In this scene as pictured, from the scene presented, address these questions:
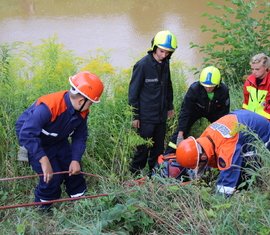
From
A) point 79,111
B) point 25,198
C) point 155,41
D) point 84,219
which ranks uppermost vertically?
point 155,41

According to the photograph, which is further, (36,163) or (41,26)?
(41,26)

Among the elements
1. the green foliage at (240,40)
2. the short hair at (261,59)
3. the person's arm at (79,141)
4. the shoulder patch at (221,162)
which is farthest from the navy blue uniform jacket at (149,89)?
the green foliage at (240,40)

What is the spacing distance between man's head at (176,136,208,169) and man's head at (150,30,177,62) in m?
1.22

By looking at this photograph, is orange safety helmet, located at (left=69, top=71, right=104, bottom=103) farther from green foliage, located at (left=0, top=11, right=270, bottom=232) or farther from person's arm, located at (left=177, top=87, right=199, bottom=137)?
person's arm, located at (left=177, top=87, right=199, bottom=137)

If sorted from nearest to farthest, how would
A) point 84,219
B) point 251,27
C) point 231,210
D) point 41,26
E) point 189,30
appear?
point 231,210, point 84,219, point 251,27, point 189,30, point 41,26

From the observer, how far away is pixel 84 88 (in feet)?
9.63

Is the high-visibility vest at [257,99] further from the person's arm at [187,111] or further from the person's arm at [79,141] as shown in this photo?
the person's arm at [79,141]

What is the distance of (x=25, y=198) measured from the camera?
11.8 ft

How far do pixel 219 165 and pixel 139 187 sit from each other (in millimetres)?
661

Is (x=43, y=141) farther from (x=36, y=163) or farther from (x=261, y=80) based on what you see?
(x=261, y=80)

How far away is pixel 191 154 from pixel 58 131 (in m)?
1.09

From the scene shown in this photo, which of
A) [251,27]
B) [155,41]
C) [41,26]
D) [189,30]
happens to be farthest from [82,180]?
[41,26]

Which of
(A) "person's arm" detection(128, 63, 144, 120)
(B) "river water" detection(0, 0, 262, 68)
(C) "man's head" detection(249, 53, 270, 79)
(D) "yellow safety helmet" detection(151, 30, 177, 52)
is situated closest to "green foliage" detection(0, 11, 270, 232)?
(A) "person's arm" detection(128, 63, 144, 120)

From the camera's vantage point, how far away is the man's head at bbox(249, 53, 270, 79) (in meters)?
4.00
